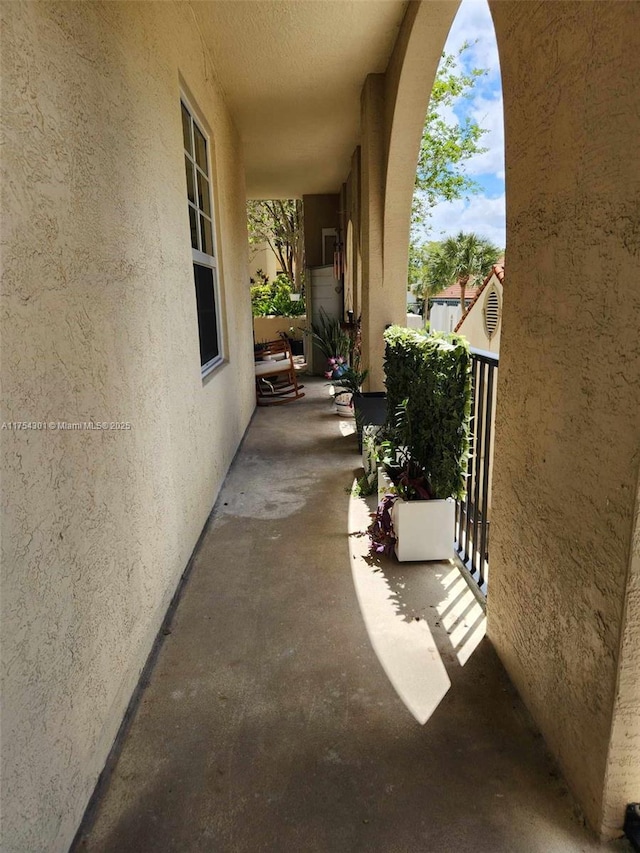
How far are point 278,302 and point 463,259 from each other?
12006mm

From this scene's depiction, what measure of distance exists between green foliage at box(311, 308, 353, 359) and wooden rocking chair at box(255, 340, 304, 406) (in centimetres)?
71

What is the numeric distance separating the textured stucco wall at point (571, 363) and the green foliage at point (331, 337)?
5682 mm

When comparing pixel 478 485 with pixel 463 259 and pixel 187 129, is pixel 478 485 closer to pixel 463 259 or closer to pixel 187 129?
pixel 187 129

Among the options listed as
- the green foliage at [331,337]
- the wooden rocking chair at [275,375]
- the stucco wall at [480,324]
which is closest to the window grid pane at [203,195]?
the wooden rocking chair at [275,375]

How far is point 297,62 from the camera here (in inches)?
162

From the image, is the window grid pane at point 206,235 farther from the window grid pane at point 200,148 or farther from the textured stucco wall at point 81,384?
the textured stucco wall at point 81,384

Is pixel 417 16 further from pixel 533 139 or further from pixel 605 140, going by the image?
pixel 605 140

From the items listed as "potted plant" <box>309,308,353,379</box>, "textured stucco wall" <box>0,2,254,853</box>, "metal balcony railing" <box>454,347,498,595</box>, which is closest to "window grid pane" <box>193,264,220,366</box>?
"textured stucco wall" <box>0,2,254,853</box>

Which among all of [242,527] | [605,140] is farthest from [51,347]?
[242,527]

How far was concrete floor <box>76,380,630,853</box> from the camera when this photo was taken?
1.39 meters

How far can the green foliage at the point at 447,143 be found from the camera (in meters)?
6.34

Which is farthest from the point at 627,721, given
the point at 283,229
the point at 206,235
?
the point at 283,229

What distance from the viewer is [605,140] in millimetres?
1192

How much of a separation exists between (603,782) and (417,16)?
12.6 feet
